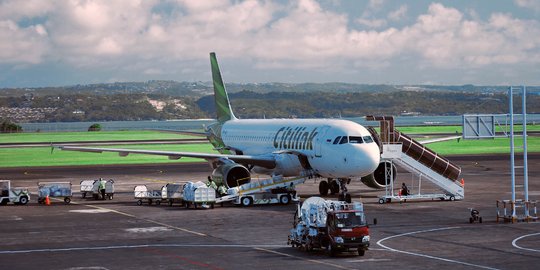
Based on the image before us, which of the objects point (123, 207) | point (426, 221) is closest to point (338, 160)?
point (426, 221)

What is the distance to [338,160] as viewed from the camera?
173 ft

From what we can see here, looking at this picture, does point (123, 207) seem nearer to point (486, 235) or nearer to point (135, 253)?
point (135, 253)

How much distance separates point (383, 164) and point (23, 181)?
3433 cm

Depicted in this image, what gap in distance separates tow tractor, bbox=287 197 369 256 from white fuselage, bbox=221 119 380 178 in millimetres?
15514

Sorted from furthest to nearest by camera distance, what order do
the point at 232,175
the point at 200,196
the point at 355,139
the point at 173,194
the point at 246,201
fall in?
the point at 232,175 → the point at 173,194 → the point at 246,201 → the point at 200,196 → the point at 355,139

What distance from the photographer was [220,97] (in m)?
80.7

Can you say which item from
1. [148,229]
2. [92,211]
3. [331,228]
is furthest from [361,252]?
[92,211]

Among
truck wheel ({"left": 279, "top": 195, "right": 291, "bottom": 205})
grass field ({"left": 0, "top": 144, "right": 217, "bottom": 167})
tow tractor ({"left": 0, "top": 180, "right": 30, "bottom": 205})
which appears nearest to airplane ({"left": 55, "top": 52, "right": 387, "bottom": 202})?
truck wheel ({"left": 279, "top": 195, "right": 291, "bottom": 205})

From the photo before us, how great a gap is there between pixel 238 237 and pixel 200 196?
1417cm

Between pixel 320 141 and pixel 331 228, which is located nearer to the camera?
pixel 331 228

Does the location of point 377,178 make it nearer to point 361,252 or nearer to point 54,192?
point 54,192

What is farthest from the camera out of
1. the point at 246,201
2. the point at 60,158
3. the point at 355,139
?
the point at 60,158

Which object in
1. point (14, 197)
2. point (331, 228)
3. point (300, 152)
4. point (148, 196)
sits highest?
point (300, 152)

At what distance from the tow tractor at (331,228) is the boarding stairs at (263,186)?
1874 centimetres
